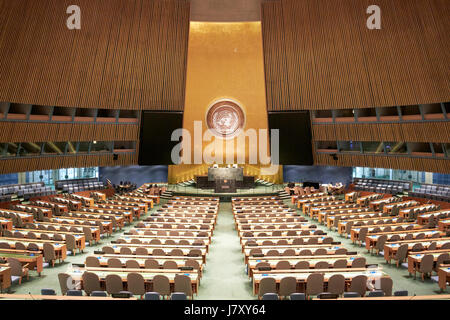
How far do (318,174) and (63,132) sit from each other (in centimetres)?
1891

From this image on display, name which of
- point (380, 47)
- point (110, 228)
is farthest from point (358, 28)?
point (110, 228)

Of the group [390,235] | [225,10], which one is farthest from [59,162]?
[390,235]

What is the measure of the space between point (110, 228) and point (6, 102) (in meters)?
9.42

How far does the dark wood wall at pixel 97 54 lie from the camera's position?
17.9m

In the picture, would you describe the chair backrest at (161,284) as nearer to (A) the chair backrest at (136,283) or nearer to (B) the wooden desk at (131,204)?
(A) the chair backrest at (136,283)

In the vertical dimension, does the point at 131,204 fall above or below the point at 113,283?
above

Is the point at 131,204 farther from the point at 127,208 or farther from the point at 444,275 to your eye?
the point at 444,275

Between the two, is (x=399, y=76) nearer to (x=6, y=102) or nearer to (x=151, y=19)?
(x=151, y=19)

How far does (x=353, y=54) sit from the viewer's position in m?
21.6

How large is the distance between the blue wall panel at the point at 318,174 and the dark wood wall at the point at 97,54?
422 inches

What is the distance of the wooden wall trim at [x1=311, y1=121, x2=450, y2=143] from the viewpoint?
19234mm

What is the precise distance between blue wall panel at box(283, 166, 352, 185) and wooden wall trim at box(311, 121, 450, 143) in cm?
516

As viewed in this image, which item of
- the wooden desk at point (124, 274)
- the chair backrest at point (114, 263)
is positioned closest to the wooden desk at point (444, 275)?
the wooden desk at point (124, 274)
